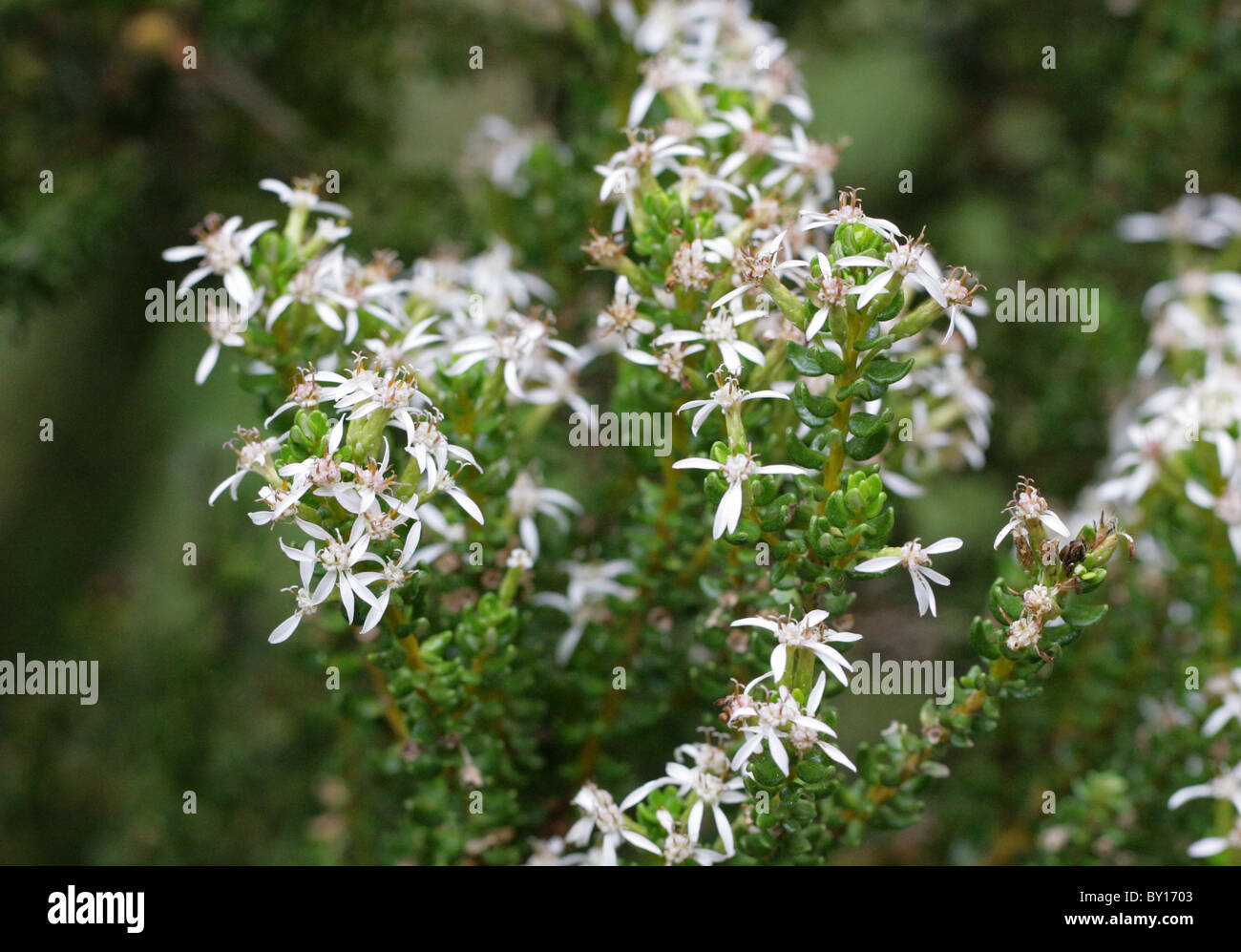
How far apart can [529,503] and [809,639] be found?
454 mm

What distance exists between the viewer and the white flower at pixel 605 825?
116 cm

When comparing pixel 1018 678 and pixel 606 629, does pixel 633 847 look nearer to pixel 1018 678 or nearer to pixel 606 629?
pixel 606 629

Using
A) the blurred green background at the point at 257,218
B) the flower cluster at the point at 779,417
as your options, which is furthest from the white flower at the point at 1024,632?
the blurred green background at the point at 257,218

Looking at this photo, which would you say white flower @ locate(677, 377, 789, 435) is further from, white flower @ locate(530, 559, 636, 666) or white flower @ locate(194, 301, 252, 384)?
white flower @ locate(194, 301, 252, 384)

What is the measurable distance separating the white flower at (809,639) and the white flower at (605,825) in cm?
25

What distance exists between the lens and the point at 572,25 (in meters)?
1.88

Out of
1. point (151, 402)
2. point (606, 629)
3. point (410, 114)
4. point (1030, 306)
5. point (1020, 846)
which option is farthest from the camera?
point (410, 114)

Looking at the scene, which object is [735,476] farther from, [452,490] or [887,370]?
[452,490]

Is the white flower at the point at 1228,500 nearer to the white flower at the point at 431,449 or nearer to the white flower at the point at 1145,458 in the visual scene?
the white flower at the point at 1145,458

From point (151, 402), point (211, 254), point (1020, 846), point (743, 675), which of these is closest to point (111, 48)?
point (151, 402)

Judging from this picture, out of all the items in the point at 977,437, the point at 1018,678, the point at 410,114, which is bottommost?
the point at 1018,678

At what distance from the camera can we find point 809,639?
1.06 meters

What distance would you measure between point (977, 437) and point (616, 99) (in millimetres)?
763

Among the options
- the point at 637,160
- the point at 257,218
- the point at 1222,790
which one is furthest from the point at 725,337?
the point at 257,218
